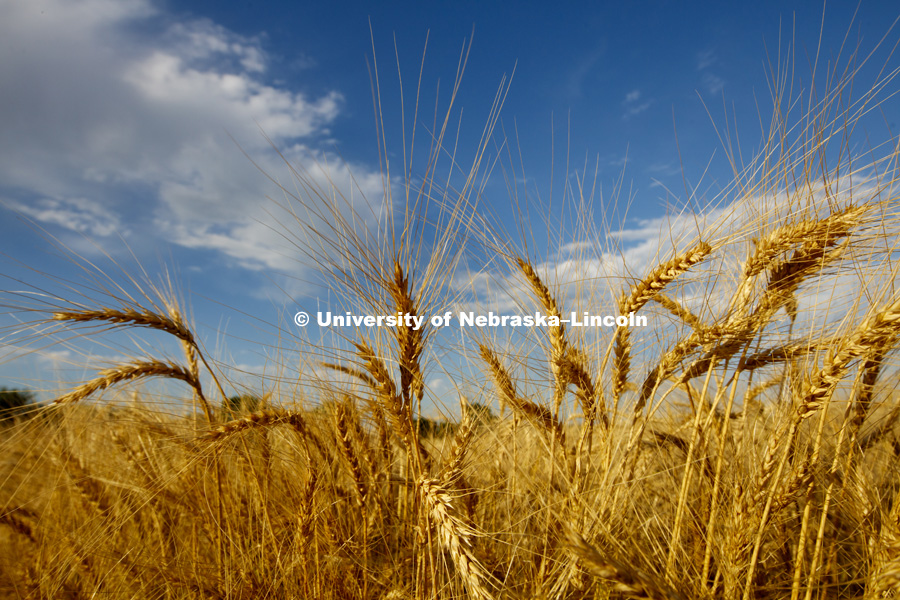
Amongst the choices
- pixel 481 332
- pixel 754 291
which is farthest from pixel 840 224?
pixel 481 332

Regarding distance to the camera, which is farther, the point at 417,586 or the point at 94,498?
the point at 94,498

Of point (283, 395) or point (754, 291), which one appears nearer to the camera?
point (754, 291)

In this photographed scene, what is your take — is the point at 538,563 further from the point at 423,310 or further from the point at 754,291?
the point at 754,291

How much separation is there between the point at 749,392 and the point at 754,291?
1.97 feet

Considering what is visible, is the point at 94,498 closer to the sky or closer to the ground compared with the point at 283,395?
closer to the ground

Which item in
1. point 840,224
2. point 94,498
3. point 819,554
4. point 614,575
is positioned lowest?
point 94,498

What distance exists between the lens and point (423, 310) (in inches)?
66.1

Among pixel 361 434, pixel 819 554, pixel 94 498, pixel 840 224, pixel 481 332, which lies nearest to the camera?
pixel 819 554

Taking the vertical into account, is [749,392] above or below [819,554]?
above

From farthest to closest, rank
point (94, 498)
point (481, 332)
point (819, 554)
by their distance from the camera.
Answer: point (94, 498) < point (481, 332) < point (819, 554)

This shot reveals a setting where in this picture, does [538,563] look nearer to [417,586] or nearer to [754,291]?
[417,586]

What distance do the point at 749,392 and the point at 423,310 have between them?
181cm

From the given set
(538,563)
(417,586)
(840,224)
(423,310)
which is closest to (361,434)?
(417,586)

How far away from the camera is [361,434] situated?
2166mm
